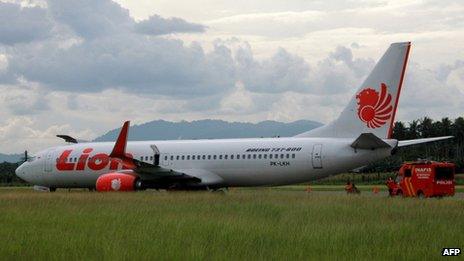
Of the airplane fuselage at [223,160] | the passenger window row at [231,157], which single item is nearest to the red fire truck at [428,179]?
the airplane fuselage at [223,160]

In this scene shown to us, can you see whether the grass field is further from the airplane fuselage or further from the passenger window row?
the passenger window row

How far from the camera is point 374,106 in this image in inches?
1471

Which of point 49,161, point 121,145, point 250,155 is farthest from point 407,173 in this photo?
point 49,161

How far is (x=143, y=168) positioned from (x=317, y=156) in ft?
30.4

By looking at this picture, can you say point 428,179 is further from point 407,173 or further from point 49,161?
point 49,161

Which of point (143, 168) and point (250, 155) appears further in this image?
point (143, 168)

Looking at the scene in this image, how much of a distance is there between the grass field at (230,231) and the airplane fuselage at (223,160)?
32.9 feet

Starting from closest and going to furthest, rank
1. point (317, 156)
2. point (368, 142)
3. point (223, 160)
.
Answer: point (368, 142) < point (317, 156) < point (223, 160)

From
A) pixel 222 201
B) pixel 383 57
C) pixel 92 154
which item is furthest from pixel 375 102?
pixel 92 154

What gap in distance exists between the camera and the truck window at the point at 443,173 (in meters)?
37.9

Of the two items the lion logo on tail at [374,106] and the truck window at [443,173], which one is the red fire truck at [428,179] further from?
the lion logo on tail at [374,106]

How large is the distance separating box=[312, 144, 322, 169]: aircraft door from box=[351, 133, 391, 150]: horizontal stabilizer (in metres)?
1.88

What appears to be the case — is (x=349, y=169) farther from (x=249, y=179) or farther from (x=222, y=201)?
(x=222, y=201)

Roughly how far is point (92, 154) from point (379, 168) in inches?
2554
